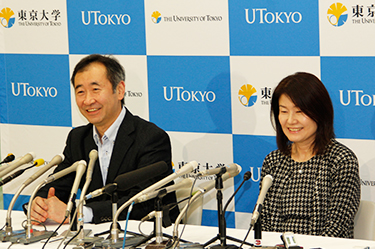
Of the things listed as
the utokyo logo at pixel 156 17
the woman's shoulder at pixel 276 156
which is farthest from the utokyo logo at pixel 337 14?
the utokyo logo at pixel 156 17

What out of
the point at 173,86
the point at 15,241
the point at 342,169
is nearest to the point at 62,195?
the point at 15,241

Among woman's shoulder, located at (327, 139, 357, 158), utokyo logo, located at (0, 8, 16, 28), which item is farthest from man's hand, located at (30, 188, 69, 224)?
utokyo logo, located at (0, 8, 16, 28)

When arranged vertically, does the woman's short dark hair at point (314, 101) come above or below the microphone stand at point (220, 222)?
above

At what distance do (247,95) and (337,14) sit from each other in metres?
0.88

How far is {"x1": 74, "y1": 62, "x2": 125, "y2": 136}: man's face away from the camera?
3.72 m

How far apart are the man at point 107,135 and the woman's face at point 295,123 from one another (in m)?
0.85

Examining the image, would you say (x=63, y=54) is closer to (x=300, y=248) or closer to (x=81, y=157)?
(x=81, y=157)

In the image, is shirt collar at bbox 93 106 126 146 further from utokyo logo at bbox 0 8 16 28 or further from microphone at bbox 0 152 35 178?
utokyo logo at bbox 0 8 16 28

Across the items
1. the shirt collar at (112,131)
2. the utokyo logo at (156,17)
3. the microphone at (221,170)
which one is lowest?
the microphone at (221,170)

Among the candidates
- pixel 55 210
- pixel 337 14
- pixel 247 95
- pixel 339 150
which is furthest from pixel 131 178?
pixel 337 14

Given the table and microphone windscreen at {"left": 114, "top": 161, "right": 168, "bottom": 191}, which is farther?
the table

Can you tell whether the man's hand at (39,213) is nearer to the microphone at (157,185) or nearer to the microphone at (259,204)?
the microphone at (157,185)

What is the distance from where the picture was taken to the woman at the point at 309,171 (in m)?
3.08

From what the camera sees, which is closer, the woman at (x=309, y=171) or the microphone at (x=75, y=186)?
the microphone at (x=75, y=186)
